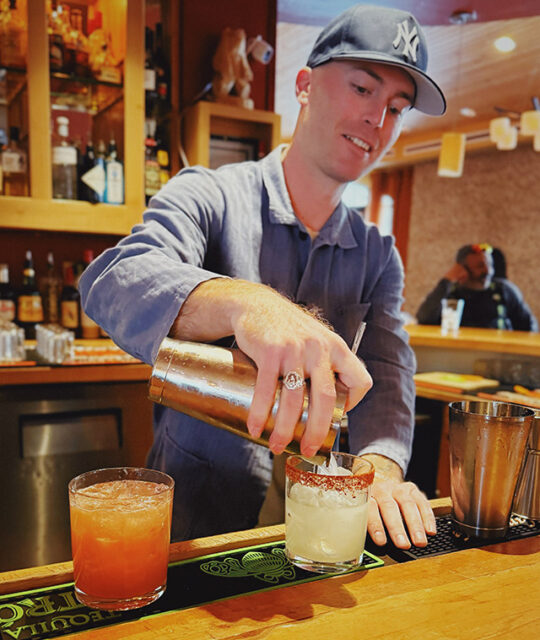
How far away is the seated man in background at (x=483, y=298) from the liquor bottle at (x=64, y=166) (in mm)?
2808

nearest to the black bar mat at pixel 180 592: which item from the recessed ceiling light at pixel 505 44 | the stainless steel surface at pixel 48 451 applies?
the stainless steel surface at pixel 48 451

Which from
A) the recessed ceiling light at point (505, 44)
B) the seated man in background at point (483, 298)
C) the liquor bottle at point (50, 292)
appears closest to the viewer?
the liquor bottle at point (50, 292)

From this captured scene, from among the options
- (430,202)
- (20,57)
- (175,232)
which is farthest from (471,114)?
(175,232)

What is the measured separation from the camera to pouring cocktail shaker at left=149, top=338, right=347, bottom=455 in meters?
0.67

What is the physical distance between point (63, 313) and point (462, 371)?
6.66 ft

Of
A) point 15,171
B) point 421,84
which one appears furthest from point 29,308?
point 421,84

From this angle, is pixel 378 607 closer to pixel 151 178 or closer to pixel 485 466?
pixel 485 466

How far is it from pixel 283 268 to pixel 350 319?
209 mm

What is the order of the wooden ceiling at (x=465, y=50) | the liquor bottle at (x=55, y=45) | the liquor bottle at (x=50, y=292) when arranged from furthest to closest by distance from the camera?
the wooden ceiling at (x=465, y=50), the liquor bottle at (x=50, y=292), the liquor bottle at (x=55, y=45)

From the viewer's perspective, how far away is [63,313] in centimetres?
282

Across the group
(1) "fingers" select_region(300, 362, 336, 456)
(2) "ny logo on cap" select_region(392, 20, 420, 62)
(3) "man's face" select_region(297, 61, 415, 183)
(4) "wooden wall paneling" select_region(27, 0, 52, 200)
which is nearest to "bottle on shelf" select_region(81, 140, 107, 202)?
(4) "wooden wall paneling" select_region(27, 0, 52, 200)

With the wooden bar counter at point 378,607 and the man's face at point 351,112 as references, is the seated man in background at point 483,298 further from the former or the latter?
the wooden bar counter at point 378,607

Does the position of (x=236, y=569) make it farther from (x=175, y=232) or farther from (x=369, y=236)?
(x=369, y=236)

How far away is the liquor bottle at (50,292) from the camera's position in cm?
284
